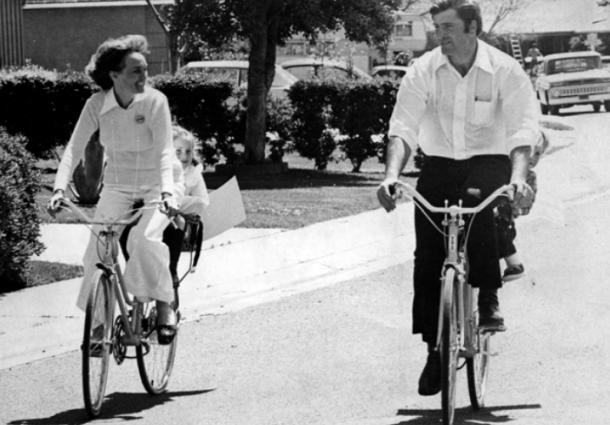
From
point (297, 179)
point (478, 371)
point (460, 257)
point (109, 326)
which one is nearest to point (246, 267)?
point (109, 326)

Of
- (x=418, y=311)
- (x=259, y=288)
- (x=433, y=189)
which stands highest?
(x=433, y=189)

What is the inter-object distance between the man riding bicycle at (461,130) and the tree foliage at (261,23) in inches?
502

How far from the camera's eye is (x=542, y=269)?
11492 mm

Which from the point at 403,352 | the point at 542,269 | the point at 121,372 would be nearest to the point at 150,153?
the point at 121,372

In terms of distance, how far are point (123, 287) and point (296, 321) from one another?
2612 millimetres

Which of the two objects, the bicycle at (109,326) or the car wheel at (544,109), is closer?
the bicycle at (109,326)

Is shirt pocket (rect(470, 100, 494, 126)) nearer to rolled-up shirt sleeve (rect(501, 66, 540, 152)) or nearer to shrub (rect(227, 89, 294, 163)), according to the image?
rolled-up shirt sleeve (rect(501, 66, 540, 152))

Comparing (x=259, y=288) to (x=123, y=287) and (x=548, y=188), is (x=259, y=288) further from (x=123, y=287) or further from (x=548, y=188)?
(x=548, y=188)

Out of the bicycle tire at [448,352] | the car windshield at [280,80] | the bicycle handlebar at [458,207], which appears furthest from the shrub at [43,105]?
the bicycle tire at [448,352]

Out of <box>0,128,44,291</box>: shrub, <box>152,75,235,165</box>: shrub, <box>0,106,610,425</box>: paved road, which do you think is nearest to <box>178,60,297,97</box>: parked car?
<box>152,75,235,165</box>: shrub

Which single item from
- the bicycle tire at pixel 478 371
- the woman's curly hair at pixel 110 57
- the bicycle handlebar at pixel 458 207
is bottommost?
the bicycle tire at pixel 478 371

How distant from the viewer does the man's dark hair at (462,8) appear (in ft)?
21.3

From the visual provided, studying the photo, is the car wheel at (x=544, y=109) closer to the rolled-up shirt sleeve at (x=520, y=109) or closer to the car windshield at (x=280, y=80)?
the car windshield at (x=280, y=80)

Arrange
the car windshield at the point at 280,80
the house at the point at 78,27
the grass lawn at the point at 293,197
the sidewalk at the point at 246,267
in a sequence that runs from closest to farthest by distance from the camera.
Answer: the sidewalk at the point at 246,267, the grass lawn at the point at 293,197, the car windshield at the point at 280,80, the house at the point at 78,27
